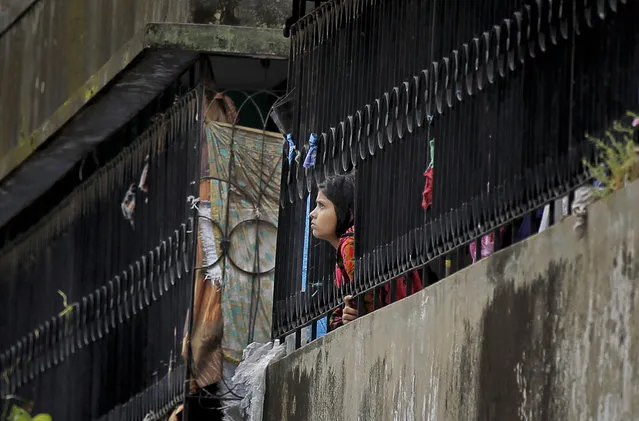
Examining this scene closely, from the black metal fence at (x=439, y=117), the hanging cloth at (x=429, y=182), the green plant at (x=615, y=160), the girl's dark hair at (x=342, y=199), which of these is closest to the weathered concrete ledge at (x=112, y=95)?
the black metal fence at (x=439, y=117)

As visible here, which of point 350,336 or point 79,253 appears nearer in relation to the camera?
point 350,336

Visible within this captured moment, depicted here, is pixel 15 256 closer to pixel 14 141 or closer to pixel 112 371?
pixel 14 141

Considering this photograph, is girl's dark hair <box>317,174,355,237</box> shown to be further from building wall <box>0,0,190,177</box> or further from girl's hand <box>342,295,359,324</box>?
building wall <box>0,0,190,177</box>

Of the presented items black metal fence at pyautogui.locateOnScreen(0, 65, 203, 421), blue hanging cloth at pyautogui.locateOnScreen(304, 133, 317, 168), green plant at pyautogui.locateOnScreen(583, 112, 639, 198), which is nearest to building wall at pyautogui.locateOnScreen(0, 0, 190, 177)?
black metal fence at pyautogui.locateOnScreen(0, 65, 203, 421)

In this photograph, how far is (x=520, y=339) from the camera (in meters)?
6.67

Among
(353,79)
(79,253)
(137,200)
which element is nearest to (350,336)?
(353,79)

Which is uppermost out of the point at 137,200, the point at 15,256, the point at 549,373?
the point at 15,256

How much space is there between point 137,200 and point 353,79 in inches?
154

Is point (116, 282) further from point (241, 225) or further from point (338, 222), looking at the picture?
point (338, 222)

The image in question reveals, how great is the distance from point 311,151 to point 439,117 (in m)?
1.83

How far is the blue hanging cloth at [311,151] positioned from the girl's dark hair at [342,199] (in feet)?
1.29

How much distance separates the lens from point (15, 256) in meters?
15.9

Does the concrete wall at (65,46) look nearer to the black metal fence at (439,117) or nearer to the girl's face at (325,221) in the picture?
the black metal fence at (439,117)

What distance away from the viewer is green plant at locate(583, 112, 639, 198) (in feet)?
19.9
